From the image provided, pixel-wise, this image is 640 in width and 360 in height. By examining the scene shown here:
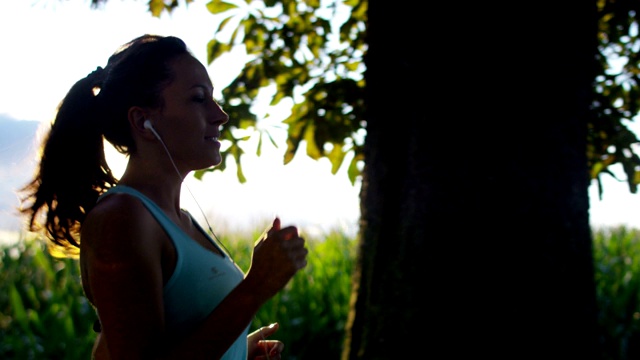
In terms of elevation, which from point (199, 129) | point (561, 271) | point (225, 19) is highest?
point (225, 19)

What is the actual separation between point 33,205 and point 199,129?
0.40 meters

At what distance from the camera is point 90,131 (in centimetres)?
134

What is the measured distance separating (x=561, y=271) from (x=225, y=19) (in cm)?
172

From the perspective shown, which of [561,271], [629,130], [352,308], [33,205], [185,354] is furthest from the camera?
[629,130]

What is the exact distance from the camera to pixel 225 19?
295cm

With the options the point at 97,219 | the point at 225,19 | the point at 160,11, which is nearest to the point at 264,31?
the point at 225,19

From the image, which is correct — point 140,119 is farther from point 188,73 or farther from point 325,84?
point 325,84

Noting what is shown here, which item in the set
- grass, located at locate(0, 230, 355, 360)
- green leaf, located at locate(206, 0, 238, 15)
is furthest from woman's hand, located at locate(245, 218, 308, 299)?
grass, located at locate(0, 230, 355, 360)

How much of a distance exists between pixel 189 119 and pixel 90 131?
0.68ft

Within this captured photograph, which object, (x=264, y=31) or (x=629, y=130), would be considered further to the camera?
(x=264, y=31)

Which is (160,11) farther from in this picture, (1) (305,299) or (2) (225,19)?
(1) (305,299)

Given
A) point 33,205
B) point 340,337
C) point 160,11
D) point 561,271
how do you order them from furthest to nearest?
1. point 340,337
2. point 160,11
3. point 561,271
4. point 33,205

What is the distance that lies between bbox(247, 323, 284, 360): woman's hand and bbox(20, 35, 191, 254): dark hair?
1.42 ft

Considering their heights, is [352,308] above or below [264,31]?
below
